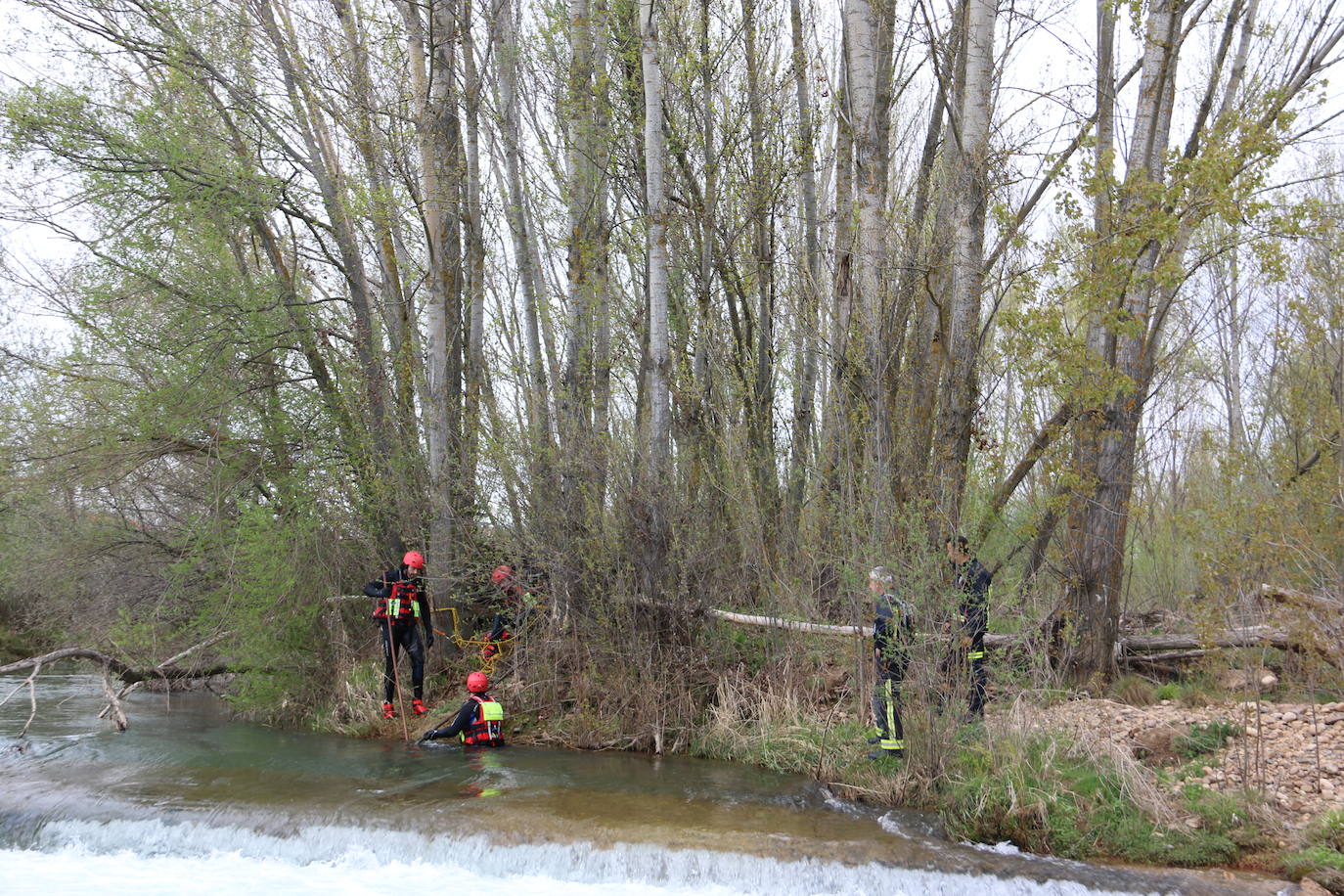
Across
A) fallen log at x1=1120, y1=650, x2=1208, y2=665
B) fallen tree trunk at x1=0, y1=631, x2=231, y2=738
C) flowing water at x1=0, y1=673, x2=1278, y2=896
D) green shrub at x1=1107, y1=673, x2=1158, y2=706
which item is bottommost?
flowing water at x1=0, y1=673, x2=1278, y2=896

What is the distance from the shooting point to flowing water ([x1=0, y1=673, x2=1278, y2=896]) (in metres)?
6.50

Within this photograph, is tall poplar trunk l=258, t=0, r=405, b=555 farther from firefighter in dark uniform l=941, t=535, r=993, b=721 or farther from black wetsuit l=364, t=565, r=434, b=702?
firefighter in dark uniform l=941, t=535, r=993, b=721

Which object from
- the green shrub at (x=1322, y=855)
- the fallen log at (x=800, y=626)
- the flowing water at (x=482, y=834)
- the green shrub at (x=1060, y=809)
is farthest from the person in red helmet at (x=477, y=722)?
the green shrub at (x=1322, y=855)

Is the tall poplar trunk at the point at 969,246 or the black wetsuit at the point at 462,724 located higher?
the tall poplar trunk at the point at 969,246

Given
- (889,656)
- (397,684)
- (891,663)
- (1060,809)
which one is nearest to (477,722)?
(397,684)

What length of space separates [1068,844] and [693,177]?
9174 mm

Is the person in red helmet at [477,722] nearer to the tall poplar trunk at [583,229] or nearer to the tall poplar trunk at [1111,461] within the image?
the tall poplar trunk at [583,229]

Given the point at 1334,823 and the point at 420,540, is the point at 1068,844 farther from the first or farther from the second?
the point at 420,540

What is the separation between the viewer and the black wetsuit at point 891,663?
747cm

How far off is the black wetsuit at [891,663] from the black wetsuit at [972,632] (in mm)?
353

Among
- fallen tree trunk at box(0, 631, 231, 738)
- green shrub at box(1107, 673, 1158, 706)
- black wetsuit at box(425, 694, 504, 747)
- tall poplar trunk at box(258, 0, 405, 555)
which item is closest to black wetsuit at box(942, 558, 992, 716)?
green shrub at box(1107, 673, 1158, 706)

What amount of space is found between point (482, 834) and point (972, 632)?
13.7 feet

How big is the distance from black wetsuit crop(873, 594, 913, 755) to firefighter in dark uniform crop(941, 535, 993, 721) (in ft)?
1.13

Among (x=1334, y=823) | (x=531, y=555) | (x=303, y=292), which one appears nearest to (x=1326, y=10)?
(x=1334, y=823)
